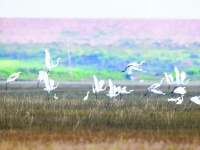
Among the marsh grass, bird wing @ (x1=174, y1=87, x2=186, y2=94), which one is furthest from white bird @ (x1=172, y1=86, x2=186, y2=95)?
the marsh grass

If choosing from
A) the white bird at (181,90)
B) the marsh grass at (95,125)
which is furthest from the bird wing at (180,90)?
the marsh grass at (95,125)

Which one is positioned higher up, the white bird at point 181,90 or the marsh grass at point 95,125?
the white bird at point 181,90

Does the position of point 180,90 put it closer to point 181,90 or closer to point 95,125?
point 181,90

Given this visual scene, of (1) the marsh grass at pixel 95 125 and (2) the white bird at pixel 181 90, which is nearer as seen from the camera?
(1) the marsh grass at pixel 95 125

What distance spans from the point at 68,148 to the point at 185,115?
21.3ft

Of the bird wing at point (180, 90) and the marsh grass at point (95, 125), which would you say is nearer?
the marsh grass at point (95, 125)

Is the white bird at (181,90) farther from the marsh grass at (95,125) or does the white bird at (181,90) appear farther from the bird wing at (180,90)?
the marsh grass at (95,125)

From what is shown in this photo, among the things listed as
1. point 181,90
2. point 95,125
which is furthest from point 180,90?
point 95,125

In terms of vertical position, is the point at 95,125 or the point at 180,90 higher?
the point at 180,90

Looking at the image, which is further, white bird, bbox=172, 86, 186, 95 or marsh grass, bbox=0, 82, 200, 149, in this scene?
white bird, bbox=172, 86, 186, 95

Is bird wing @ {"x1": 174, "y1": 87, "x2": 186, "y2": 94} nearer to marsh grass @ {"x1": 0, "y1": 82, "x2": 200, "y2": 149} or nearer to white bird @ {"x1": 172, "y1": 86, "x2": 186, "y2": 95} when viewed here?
white bird @ {"x1": 172, "y1": 86, "x2": 186, "y2": 95}

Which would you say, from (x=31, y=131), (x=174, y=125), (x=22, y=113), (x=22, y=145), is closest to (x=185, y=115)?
(x=174, y=125)

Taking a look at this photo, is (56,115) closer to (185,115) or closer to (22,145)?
(185,115)

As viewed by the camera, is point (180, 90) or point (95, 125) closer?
point (95, 125)
